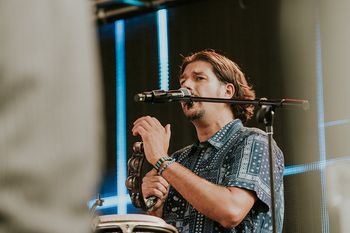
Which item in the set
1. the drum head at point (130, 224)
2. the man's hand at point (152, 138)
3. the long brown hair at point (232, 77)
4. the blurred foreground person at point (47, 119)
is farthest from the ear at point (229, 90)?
the blurred foreground person at point (47, 119)

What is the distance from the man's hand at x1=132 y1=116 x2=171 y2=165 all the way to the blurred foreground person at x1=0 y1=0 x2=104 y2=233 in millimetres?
2586

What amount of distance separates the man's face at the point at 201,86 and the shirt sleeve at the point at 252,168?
295 millimetres

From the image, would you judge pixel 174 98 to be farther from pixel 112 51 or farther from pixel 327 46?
pixel 112 51

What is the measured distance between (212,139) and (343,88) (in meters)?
0.88

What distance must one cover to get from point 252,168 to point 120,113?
1.66 metres

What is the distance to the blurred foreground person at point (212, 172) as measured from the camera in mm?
2969

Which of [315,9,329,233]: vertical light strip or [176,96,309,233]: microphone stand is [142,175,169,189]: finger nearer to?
[176,96,309,233]: microphone stand

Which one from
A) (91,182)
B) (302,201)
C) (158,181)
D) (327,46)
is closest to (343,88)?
(327,46)

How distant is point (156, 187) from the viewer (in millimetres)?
3129

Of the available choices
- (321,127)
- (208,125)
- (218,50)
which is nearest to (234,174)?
(208,125)

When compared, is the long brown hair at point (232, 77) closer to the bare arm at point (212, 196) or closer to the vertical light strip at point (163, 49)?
the bare arm at point (212, 196)

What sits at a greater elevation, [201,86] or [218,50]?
[218,50]

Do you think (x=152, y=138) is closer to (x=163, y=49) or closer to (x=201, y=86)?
(x=201, y=86)

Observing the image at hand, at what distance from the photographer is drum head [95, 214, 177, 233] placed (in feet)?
8.30
